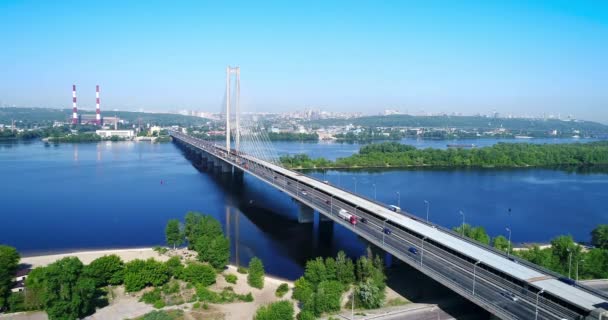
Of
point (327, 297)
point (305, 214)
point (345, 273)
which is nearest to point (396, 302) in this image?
point (345, 273)

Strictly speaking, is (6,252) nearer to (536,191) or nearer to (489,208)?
(489,208)

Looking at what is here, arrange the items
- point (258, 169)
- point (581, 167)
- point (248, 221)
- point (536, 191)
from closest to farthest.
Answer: point (248, 221), point (258, 169), point (536, 191), point (581, 167)

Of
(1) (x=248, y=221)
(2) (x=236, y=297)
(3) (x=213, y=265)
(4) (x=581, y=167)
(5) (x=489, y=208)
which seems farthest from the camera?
(4) (x=581, y=167)

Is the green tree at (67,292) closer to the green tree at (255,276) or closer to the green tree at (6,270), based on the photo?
the green tree at (6,270)

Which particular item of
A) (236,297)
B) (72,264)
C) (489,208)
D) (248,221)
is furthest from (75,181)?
(489,208)

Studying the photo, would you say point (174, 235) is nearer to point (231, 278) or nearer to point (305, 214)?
point (231, 278)

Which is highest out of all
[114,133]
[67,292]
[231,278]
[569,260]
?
[114,133]
